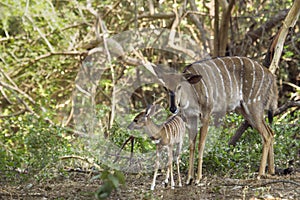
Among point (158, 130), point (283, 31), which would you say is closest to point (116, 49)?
point (283, 31)

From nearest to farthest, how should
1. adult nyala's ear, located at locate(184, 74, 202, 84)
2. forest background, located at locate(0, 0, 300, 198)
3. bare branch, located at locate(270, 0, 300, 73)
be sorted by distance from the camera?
1. adult nyala's ear, located at locate(184, 74, 202, 84)
2. bare branch, located at locate(270, 0, 300, 73)
3. forest background, located at locate(0, 0, 300, 198)

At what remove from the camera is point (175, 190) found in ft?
12.9

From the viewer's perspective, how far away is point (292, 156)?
548cm

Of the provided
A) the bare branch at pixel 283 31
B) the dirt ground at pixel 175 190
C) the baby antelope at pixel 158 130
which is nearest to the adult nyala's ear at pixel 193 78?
the baby antelope at pixel 158 130

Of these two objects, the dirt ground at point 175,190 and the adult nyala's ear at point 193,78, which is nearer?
the dirt ground at point 175,190

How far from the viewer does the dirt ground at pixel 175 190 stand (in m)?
3.71

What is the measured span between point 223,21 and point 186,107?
3643 millimetres

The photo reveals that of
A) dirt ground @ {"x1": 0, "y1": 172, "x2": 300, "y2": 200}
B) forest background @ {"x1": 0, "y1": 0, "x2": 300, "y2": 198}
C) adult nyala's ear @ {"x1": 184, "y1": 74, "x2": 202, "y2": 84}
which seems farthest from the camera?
forest background @ {"x1": 0, "y1": 0, "x2": 300, "y2": 198}

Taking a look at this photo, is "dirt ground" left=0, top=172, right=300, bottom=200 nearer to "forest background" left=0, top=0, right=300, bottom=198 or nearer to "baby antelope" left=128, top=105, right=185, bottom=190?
"baby antelope" left=128, top=105, right=185, bottom=190

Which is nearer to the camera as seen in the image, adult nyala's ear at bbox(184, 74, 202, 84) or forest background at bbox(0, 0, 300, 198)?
adult nyala's ear at bbox(184, 74, 202, 84)

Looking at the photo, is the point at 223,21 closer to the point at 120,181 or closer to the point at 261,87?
the point at 261,87

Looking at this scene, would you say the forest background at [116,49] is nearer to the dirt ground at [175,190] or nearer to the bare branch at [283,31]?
the bare branch at [283,31]

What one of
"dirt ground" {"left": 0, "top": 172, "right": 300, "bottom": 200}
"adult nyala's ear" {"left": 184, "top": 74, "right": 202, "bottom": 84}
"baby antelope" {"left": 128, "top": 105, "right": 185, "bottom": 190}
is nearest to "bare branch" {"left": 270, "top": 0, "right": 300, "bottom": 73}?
"dirt ground" {"left": 0, "top": 172, "right": 300, "bottom": 200}

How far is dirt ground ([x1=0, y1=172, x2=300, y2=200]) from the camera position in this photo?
146 inches
